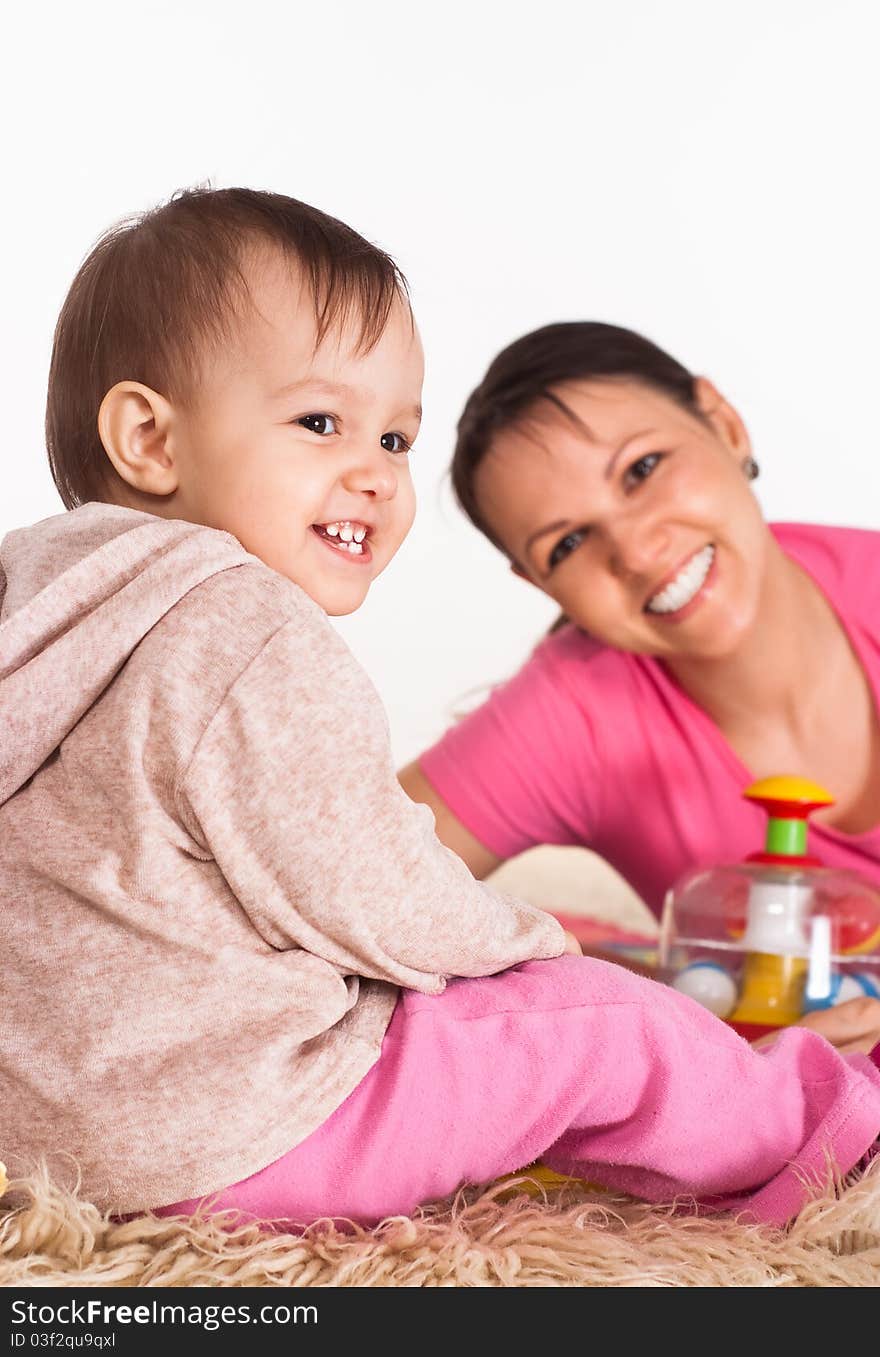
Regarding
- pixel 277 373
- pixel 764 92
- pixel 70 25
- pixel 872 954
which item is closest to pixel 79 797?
Answer: pixel 277 373

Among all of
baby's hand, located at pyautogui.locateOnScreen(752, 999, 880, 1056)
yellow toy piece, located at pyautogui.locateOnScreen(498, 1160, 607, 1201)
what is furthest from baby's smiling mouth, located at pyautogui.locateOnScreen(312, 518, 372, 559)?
baby's hand, located at pyautogui.locateOnScreen(752, 999, 880, 1056)

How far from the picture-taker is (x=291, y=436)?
913mm

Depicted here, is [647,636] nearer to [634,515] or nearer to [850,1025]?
[634,515]

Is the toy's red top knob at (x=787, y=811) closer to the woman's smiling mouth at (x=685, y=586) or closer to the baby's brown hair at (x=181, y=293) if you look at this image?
the woman's smiling mouth at (x=685, y=586)

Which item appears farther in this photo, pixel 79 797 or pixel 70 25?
pixel 70 25

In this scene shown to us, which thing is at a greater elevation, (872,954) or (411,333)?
(411,333)

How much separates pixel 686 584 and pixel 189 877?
0.91 m

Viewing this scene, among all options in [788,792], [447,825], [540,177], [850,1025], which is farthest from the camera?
[540,177]

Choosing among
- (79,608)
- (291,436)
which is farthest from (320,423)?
(79,608)

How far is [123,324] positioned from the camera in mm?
938

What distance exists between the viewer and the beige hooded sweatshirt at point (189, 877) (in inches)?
29.6

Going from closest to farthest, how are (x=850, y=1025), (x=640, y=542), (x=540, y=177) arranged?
(x=850, y=1025) → (x=640, y=542) → (x=540, y=177)
